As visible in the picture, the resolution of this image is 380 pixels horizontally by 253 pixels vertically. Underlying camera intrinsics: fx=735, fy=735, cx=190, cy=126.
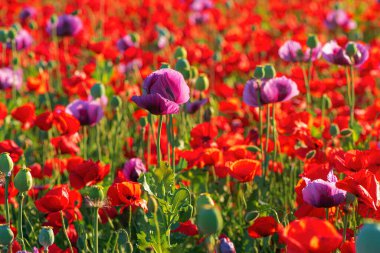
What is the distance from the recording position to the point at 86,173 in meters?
2.02

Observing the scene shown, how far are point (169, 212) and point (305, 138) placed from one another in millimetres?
622

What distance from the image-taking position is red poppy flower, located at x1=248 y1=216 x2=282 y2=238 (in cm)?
175

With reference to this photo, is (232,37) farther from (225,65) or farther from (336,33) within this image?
(336,33)

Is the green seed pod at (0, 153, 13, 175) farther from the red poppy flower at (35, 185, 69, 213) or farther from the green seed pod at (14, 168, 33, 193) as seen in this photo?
the red poppy flower at (35, 185, 69, 213)

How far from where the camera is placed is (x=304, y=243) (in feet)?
3.64

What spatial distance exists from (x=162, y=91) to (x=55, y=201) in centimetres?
37

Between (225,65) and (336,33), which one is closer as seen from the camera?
(225,65)

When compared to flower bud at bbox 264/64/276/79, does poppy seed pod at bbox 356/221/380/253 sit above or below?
below

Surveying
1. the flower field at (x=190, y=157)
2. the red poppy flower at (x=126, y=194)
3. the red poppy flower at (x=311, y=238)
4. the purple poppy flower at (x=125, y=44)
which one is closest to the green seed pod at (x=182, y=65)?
the flower field at (x=190, y=157)

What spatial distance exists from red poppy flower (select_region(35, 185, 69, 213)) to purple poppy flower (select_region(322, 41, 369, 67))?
1.11 m

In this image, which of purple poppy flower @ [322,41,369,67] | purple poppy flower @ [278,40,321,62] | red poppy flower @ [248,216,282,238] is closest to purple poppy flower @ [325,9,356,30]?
purple poppy flower @ [278,40,321,62]

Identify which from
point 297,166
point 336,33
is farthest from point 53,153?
point 336,33

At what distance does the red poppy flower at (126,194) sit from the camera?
176 cm

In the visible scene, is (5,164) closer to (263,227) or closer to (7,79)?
(263,227)
